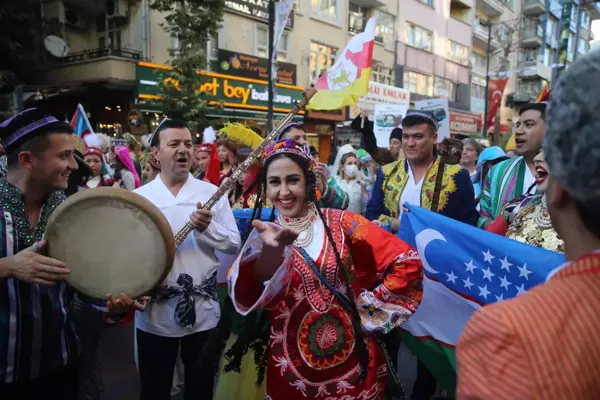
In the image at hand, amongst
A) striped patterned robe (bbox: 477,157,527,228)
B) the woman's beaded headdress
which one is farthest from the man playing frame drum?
striped patterned robe (bbox: 477,157,527,228)

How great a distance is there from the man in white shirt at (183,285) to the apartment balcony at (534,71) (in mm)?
41465

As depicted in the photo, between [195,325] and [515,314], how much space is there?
7.12 feet

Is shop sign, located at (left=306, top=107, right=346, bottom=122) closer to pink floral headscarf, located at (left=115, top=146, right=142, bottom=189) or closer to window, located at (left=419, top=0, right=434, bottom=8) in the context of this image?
window, located at (left=419, top=0, right=434, bottom=8)

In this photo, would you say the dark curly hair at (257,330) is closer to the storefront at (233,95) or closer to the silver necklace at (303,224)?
the silver necklace at (303,224)

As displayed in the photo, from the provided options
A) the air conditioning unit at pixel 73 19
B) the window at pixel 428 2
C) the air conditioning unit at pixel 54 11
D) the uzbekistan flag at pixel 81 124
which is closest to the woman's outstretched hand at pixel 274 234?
the uzbekistan flag at pixel 81 124

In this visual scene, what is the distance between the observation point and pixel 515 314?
767mm

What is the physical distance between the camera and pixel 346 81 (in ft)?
13.5

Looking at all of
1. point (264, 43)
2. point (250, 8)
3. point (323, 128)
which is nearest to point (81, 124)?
point (250, 8)

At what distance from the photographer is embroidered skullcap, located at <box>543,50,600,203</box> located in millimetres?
709

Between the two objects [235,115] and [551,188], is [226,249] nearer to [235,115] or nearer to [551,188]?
[551,188]

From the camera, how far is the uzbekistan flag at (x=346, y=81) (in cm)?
402

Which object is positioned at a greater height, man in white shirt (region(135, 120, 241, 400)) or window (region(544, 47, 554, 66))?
window (region(544, 47, 554, 66))

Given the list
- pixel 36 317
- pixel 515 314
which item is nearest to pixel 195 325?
pixel 36 317

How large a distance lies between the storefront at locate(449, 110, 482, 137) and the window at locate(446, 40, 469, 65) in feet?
11.7
